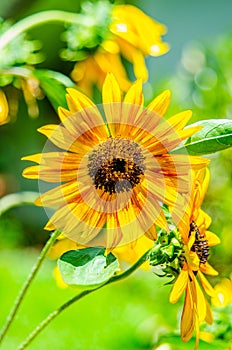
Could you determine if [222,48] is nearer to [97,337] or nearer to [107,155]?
[97,337]

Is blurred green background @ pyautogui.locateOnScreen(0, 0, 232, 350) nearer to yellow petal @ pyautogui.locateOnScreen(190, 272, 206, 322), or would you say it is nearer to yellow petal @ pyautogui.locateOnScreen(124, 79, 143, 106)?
yellow petal @ pyautogui.locateOnScreen(190, 272, 206, 322)

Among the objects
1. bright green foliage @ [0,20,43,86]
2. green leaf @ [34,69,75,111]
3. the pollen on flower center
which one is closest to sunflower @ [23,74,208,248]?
the pollen on flower center

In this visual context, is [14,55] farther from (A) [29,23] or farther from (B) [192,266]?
(B) [192,266]

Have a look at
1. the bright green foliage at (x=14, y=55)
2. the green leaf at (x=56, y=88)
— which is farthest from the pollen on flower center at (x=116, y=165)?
the bright green foliage at (x=14, y=55)

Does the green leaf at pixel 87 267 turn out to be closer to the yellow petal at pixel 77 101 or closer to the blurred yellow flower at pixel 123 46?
the yellow petal at pixel 77 101

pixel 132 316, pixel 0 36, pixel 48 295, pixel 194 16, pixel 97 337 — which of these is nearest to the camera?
pixel 0 36

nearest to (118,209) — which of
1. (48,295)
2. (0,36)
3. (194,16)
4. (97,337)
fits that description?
(0,36)

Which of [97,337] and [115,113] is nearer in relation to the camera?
[115,113]
